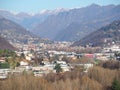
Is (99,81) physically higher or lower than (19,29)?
lower

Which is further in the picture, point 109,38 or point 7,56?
point 109,38

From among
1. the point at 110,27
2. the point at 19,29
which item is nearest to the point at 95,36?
A: the point at 110,27

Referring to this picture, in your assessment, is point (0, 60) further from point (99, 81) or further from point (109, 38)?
point (109, 38)

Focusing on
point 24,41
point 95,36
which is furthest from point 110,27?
point 24,41

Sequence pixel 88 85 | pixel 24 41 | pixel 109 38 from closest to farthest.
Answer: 1. pixel 88 85
2. pixel 109 38
3. pixel 24 41

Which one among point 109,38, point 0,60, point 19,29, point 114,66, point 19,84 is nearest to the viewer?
point 19,84

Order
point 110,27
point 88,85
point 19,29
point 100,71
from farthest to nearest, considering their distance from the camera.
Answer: point 19,29 → point 110,27 → point 100,71 → point 88,85

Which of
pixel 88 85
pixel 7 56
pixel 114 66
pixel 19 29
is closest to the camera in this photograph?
pixel 88 85

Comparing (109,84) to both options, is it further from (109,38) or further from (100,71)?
(109,38)

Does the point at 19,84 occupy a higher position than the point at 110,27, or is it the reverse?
the point at 110,27
